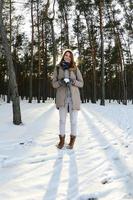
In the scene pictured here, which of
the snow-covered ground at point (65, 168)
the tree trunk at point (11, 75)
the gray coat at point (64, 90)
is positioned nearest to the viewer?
the snow-covered ground at point (65, 168)

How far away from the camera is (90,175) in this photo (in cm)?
598

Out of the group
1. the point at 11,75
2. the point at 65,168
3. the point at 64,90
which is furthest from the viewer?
the point at 11,75

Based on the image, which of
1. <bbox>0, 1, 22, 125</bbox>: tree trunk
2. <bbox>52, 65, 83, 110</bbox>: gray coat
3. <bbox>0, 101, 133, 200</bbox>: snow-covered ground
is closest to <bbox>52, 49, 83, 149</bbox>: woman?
<bbox>52, 65, 83, 110</bbox>: gray coat

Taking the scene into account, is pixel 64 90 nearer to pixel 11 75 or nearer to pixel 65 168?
pixel 65 168

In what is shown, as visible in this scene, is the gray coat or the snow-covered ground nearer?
the snow-covered ground

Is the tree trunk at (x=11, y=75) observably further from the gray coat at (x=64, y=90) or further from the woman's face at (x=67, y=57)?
the woman's face at (x=67, y=57)

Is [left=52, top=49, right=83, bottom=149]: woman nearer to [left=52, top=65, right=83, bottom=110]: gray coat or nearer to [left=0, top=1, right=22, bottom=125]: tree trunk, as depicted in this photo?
[left=52, top=65, right=83, bottom=110]: gray coat

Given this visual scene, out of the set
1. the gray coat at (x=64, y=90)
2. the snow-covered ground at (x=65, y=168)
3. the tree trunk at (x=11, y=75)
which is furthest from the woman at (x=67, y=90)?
the tree trunk at (x=11, y=75)

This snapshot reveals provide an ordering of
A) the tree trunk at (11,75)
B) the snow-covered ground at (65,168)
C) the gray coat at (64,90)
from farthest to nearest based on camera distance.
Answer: the tree trunk at (11,75) < the gray coat at (64,90) < the snow-covered ground at (65,168)

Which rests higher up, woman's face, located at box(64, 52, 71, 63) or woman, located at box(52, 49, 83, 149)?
woman's face, located at box(64, 52, 71, 63)

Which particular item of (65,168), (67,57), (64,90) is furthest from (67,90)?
(65,168)

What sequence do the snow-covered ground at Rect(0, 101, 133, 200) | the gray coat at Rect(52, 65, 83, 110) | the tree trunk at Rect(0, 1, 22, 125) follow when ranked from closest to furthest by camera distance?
the snow-covered ground at Rect(0, 101, 133, 200) < the gray coat at Rect(52, 65, 83, 110) < the tree trunk at Rect(0, 1, 22, 125)

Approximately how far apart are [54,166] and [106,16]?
30.5 m

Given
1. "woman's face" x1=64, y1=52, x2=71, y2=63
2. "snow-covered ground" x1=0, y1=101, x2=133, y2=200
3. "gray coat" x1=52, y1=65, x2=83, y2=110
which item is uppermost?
"woman's face" x1=64, y1=52, x2=71, y2=63
